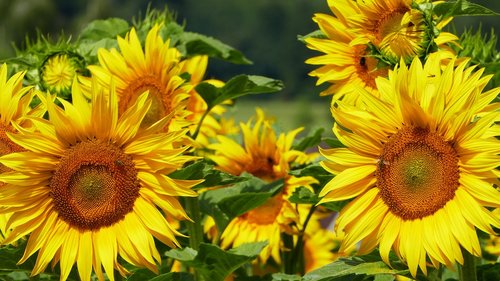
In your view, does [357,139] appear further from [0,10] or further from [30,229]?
[0,10]

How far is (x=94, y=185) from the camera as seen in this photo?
92.0 inches

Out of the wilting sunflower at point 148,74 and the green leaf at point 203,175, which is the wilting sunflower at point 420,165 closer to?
the green leaf at point 203,175

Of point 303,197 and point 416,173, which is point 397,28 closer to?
point 416,173

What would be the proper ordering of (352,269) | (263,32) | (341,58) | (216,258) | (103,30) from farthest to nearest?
(263,32) < (103,30) < (341,58) < (216,258) < (352,269)

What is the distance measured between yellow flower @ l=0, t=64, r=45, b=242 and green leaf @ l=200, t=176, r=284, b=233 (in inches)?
26.2

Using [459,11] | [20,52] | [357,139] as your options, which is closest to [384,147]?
[357,139]

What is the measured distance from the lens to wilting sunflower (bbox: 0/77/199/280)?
7.32 ft

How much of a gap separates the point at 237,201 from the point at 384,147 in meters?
0.64

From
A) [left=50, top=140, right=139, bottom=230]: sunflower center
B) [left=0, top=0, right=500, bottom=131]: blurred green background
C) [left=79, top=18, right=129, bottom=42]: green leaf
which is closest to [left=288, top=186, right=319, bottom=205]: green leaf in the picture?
[left=50, top=140, right=139, bottom=230]: sunflower center

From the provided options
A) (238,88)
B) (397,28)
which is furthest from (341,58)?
(238,88)

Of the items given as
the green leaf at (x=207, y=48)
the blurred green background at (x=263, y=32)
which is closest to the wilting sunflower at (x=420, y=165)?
the green leaf at (x=207, y=48)

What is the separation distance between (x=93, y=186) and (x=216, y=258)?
0.37m

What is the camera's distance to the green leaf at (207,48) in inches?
119

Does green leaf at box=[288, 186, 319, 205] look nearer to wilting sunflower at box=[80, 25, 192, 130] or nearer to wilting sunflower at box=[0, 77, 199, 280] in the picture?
wilting sunflower at box=[80, 25, 192, 130]
